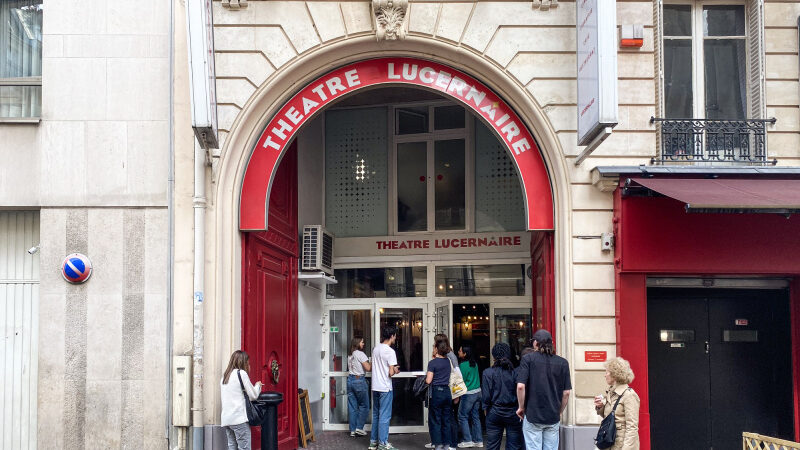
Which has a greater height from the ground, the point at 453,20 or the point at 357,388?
the point at 453,20

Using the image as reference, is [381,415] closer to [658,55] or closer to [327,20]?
[327,20]

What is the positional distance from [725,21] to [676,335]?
395cm

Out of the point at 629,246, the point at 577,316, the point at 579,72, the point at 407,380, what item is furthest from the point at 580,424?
the point at 407,380

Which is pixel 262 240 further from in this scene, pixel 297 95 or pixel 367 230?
pixel 367 230

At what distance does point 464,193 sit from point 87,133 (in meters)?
6.44

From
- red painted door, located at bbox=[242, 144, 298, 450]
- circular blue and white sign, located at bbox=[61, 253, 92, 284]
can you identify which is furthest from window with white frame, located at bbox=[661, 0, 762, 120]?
circular blue and white sign, located at bbox=[61, 253, 92, 284]

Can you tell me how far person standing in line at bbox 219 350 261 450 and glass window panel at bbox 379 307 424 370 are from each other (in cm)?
516

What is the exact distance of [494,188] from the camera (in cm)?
1397

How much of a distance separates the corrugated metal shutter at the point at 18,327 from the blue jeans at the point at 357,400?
489 centimetres

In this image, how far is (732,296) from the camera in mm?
10398

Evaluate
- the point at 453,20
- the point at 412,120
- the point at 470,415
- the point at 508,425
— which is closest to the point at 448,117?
the point at 412,120

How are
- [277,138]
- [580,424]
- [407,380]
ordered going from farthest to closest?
[407,380], [277,138], [580,424]

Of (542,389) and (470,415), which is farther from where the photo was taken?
(470,415)

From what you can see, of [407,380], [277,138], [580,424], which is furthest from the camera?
[407,380]
